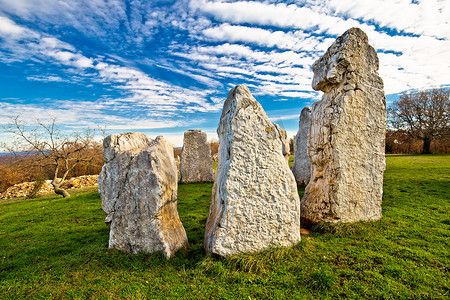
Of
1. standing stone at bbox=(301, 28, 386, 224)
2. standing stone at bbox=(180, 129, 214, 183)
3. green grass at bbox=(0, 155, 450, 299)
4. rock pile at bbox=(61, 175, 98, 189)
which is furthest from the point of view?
rock pile at bbox=(61, 175, 98, 189)

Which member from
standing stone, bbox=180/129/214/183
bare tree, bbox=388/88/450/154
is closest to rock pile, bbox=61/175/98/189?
standing stone, bbox=180/129/214/183

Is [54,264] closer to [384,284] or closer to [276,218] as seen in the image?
[276,218]

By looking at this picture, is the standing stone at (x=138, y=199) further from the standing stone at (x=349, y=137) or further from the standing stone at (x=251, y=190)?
the standing stone at (x=349, y=137)

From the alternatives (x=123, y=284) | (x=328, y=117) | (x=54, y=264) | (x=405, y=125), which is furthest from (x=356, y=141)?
(x=405, y=125)

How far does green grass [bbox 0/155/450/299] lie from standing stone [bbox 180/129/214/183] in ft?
25.3

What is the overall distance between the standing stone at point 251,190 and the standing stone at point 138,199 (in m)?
0.92

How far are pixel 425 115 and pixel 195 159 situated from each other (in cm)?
2917

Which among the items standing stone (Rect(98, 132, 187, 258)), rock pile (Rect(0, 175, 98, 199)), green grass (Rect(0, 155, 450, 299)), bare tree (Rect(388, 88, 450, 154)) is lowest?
rock pile (Rect(0, 175, 98, 199))

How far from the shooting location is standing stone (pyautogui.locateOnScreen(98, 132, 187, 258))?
451 cm

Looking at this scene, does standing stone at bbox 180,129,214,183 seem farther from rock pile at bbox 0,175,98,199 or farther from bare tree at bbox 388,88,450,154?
bare tree at bbox 388,88,450,154

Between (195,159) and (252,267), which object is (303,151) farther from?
(252,267)

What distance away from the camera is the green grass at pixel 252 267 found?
141 inches

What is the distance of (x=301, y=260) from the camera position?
436 cm

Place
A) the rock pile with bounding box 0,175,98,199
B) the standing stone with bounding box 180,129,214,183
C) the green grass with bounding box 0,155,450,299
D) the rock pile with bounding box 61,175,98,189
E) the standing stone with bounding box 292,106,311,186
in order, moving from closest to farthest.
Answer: the green grass with bounding box 0,155,450,299 < the standing stone with bounding box 292,106,311,186 < the standing stone with bounding box 180,129,214,183 < the rock pile with bounding box 0,175,98,199 < the rock pile with bounding box 61,175,98,189
